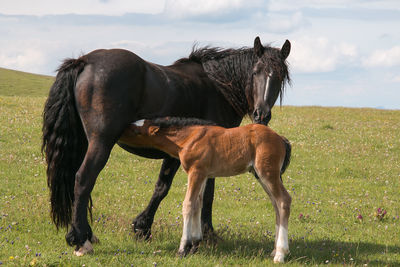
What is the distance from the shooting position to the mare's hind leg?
672 cm

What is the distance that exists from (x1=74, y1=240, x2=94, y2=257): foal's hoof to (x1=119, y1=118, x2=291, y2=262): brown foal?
1324 millimetres

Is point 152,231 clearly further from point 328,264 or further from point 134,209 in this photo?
point 328,264

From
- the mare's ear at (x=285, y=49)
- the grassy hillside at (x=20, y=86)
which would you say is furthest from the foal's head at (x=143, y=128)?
the grassy hillside at (x=20, y=86)

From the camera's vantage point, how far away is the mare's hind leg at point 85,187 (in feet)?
22.1

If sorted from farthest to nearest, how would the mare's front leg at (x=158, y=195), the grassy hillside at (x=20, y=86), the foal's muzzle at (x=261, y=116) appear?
the grassy hillside at (x=20, y=86) → the mare's front leg at (x=158, y=195) → the foal's muzzle at (x=261, y=116)

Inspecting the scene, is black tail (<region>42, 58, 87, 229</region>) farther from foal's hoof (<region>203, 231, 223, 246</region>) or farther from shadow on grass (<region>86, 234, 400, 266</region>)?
foal's hoof (<region>203, 231, 223, 246</region>)

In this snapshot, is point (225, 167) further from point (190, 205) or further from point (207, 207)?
point (207, 207)

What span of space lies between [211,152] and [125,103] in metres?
1.43

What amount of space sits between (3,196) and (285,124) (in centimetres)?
1631

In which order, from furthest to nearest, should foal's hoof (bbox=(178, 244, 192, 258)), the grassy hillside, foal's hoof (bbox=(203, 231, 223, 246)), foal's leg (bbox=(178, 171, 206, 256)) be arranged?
the grassy hillside, foal's hoof (bbox=(203, 231, 223, 246)), foal's hoof (bbox=(178, 244, 192, 258)), foal's leg (bbox=(178, 171, 206, 256))

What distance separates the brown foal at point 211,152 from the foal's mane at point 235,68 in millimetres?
1205

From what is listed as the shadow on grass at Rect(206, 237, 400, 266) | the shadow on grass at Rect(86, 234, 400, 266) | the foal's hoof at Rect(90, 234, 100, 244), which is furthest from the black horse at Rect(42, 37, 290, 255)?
the shadow on grass at Rect(206, 237, 400, 266)

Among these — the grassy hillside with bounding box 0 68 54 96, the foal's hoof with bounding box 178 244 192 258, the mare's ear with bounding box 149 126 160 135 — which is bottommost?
the grassy hillside with bounding box 0 68 54 96

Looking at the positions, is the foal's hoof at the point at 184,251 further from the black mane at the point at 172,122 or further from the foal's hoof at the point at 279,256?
the black mane at the point at 172,122
